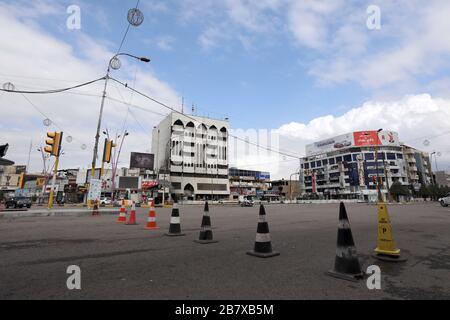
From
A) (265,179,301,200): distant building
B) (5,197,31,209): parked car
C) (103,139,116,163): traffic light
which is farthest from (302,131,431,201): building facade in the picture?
(5,197,31,209): parked car

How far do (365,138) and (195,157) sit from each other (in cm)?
5652

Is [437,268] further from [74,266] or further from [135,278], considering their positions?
A: [74,266]

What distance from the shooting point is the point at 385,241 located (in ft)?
16.1

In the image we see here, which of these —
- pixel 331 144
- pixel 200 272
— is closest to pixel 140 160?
pixel 200 272

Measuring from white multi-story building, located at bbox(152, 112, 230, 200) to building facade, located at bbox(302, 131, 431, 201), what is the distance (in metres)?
34.4

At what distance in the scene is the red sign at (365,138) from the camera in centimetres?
8800

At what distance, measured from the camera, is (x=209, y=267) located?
405 centimetres

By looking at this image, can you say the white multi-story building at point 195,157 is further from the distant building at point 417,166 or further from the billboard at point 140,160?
the distant building at point 417,166

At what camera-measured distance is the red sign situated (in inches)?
3465

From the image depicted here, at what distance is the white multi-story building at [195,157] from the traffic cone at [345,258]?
268 ft
